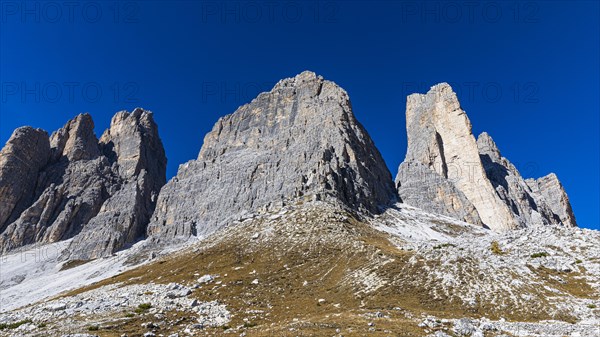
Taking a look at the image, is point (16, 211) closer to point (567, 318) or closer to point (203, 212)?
point (203, 212)

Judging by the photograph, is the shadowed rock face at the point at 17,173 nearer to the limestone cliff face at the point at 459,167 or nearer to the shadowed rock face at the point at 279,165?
the shadowed rock face at the point at 279,165

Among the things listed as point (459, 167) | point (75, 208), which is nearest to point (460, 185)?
point (459, 167)

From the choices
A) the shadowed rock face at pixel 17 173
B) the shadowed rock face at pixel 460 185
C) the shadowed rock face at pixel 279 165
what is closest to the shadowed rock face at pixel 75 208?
the shadowed rock face at pixel 17 173

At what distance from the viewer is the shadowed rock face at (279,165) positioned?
122m

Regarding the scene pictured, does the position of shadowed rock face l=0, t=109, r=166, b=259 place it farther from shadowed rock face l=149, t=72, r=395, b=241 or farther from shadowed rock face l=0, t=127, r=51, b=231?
shadowed rock face l=149, t=72, r=395, b=241

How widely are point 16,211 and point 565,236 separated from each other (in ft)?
716

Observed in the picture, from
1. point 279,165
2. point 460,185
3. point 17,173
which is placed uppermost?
point 17,173

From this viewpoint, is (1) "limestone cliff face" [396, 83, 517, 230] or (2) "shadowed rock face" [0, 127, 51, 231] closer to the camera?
(1) "limestone cliff face" [396, 83, 517, 230]

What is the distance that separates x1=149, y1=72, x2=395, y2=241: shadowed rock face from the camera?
122 meters

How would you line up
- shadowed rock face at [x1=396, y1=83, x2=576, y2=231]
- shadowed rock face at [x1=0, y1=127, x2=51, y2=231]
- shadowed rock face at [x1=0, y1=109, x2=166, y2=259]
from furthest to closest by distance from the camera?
shadowed rock face at [x1=0, y1=127, x2=51, y2=231], shadowed rock face at [x1=396, y1=83, x2=576, y2=231], shadowed rock face at [x1=0, y1=109, x2=166, y2=259]

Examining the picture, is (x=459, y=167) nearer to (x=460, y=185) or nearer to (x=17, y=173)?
(x=460, y=185)

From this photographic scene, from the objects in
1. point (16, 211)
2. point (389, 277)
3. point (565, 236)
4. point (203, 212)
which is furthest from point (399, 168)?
point (16, 211)

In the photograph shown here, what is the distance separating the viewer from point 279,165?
14150 cm

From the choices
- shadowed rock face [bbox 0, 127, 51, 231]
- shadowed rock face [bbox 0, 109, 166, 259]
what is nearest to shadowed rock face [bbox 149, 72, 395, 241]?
shadowed rock face [bbox 0, 109, 166, 259]
